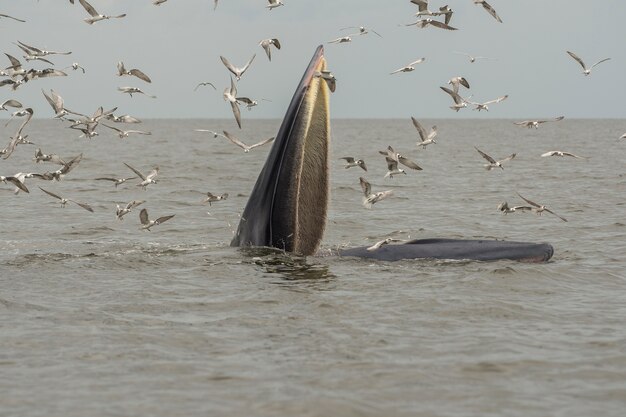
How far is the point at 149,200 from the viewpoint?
26.1 m

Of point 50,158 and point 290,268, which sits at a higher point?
point 50,158

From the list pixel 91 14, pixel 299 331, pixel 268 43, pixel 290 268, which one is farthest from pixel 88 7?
pixel 299 331

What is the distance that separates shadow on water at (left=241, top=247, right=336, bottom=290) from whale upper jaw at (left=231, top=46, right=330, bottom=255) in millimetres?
117

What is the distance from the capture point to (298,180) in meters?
10.5

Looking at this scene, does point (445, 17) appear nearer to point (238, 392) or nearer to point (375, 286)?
point (375, 286)

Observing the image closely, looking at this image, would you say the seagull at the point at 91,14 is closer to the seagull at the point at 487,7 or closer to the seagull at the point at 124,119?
the seagull at the point at 124,119

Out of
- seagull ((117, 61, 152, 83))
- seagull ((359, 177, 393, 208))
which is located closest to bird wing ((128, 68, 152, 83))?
seagull ((117, 61, 152, 83))

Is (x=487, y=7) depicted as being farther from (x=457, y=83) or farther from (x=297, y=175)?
(x=297, y=175)

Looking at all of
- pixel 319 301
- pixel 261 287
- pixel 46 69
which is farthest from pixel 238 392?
pixel 46 69

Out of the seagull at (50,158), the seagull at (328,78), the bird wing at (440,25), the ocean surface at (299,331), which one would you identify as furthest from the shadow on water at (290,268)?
the bird wing at (440,25)

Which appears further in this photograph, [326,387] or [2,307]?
[2,307]

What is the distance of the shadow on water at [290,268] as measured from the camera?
428 inches

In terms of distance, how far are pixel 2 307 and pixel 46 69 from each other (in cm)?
651

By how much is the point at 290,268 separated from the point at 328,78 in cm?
222
